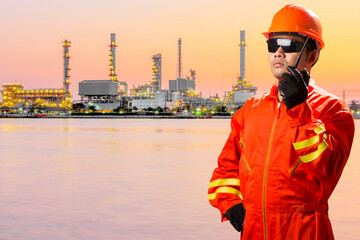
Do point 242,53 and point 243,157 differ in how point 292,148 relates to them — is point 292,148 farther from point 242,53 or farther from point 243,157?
point 242,53

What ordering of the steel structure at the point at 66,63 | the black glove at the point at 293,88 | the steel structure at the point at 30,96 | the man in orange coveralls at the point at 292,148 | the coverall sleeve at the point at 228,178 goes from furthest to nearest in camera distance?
the steel structure at the point at 30,96
the steel structure at the point at 66,63
the coverall sleeve at the point at 228,178
the man in orange coveralls at the point at 292,148
the black glove at the point at 293,88

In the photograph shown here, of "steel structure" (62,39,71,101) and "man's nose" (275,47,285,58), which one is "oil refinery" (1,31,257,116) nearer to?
"steel structure" (62,39,71,101)

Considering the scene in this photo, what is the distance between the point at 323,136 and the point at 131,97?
145 meters

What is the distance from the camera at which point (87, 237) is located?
20.7ft

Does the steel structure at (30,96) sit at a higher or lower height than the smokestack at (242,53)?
lower

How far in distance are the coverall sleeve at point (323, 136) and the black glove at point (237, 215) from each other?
385mm

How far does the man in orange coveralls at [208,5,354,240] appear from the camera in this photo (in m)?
1.78

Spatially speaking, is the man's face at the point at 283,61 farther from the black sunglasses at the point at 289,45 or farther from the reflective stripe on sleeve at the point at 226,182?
the reflective stripe on sleeve at the point at 226,182

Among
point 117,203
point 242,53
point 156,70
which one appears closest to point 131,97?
point 156,70

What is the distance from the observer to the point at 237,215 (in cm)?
211

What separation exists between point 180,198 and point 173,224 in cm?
255

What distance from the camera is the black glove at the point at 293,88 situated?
1670 mm

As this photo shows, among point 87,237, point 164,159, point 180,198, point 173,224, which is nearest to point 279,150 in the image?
point 87,237

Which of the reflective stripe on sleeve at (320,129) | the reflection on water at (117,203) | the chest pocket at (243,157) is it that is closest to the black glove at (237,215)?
the chest pocket at (243,157)
